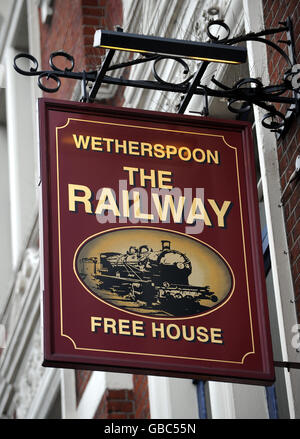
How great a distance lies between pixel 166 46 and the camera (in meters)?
8.94

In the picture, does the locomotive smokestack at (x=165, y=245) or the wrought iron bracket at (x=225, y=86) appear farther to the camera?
the wrought iron bracket at (x=225, y=86)

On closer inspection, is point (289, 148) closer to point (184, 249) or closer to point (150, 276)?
point (184, 249)

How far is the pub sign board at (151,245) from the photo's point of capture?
329 inches

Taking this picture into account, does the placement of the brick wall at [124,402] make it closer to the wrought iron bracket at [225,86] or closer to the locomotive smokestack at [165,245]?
the wrought iron bracket at [225,86]

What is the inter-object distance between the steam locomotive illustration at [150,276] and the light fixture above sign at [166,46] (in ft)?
4.25

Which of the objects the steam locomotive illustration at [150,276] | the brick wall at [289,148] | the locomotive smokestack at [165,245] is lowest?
the steam locomotive illustration at [150,276]

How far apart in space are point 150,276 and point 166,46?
1.55 m

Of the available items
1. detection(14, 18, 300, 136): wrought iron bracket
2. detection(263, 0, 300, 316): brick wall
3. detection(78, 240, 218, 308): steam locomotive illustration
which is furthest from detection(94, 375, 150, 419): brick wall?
detection(78, 240, 218, 308): steam locomotive illustration

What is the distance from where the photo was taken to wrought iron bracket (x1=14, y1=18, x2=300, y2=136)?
30.2 feet

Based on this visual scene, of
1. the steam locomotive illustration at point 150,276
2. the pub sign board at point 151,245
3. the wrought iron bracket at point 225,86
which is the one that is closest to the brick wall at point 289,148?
the wrought iron bracket at point 225,86

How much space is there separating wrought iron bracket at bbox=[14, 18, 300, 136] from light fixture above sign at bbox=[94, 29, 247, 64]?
0.07 metres

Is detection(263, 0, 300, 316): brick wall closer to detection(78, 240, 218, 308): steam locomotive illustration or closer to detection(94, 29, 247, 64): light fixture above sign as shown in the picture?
detection(94, 29, 247, 64): light fixture above sign

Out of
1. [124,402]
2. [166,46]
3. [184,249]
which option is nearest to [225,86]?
[166,46]

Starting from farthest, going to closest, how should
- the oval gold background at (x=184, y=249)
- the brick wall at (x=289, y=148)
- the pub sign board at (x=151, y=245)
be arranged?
the brick wall at (x=289, y=148)
the oval gold background at (x=184, y=249)
the pub sign board at (x=151, y=245)
